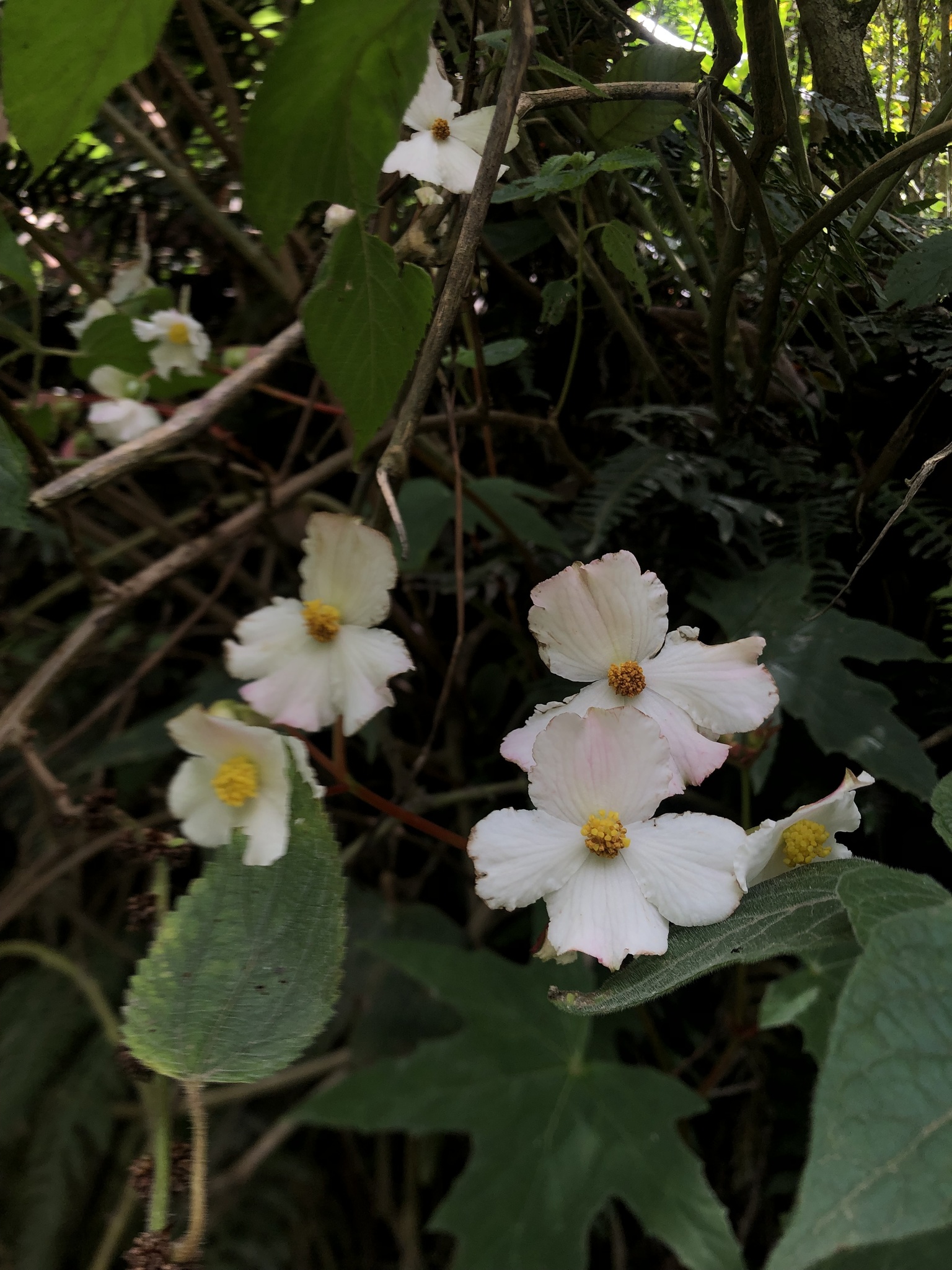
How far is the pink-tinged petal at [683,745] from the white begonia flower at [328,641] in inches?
5.8

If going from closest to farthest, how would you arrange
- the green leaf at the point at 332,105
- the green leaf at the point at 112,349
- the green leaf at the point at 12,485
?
the green leaf at the point at 332,105 < the green leaf at the point at 12,485 < the green leaf at the point at 112,349

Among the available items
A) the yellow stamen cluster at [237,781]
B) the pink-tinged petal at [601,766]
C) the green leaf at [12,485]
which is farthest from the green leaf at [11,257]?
the pink-tinged petal at [601,766]

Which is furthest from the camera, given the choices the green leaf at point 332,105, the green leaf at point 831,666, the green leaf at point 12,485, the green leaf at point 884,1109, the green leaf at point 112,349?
the green leaf at point 112,349

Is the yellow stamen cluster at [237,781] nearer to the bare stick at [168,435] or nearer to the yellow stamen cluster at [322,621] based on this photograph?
the yellow stamen cluster at [322,621]

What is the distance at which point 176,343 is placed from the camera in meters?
0.75

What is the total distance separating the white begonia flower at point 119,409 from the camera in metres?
0.77

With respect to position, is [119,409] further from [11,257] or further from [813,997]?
[813,997]

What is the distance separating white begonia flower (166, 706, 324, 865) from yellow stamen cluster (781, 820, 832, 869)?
0.77 ft

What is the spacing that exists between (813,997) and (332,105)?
553mm

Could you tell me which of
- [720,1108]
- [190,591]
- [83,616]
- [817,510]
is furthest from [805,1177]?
[83,616]

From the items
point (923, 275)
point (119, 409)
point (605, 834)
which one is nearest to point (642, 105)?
point (923, 275)

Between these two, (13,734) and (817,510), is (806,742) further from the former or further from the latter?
(13,734)

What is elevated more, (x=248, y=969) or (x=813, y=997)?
(x=248, y=969)

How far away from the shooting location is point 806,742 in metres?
0.62
